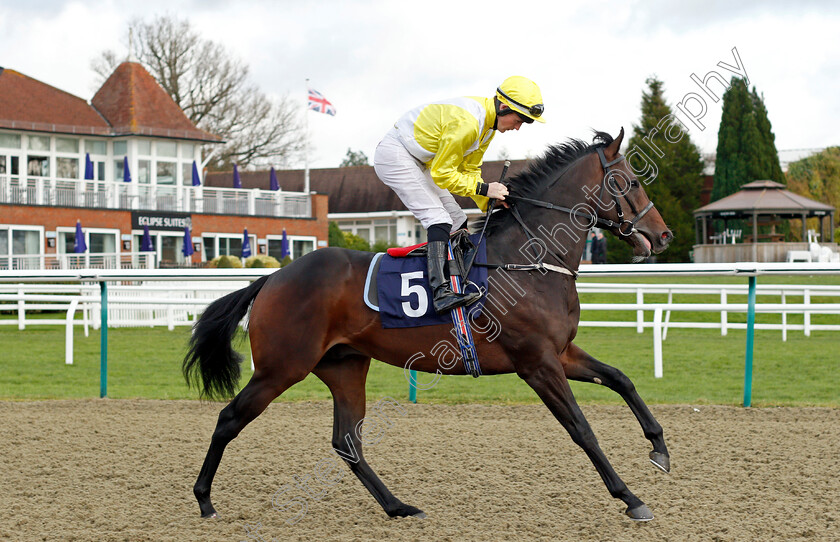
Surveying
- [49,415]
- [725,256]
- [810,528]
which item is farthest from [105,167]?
[810,528]

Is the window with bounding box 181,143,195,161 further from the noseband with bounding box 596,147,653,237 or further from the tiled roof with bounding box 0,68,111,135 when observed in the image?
the noseband with bounding box 596,147,653,237

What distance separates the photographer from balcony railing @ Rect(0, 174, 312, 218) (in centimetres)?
2700

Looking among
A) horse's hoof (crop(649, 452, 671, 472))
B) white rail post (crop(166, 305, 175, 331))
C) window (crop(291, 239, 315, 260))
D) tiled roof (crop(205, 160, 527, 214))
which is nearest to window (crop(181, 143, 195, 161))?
window (crop(291, 239, 315, 260))

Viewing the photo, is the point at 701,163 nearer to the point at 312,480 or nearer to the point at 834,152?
the point at 834,152

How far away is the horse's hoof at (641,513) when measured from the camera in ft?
13.1

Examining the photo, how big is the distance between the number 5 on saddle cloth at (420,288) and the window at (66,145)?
28755 mm

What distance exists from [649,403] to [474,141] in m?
3.88

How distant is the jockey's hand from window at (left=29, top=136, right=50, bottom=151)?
28759 mm

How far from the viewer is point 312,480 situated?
497 centimetres

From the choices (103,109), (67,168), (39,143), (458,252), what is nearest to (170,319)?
(458,252)

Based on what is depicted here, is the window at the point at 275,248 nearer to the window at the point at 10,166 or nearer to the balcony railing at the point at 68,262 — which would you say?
the balcony railing at the point at 68,262

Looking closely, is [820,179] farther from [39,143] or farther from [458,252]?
[458,252]

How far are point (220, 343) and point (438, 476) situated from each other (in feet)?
4.70

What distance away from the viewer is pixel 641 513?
3.99 metres
